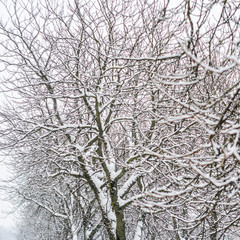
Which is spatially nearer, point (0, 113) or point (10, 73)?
point (0, 113)

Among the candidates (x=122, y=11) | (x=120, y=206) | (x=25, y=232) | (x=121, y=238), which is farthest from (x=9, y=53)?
(x=25, y=232)

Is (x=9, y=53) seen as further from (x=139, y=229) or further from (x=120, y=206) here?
(x=139, y=229)

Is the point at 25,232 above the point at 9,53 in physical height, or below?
below

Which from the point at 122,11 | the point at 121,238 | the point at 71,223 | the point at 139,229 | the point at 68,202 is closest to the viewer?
the point at 121,238

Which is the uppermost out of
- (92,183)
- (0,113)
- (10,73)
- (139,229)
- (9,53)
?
(9,53)

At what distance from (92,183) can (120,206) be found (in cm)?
94

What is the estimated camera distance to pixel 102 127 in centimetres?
495

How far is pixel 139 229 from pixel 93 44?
524 centimetres

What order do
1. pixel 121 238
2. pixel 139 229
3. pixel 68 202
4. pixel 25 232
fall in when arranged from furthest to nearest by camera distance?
pixel 25 232 → pixel 68 202 → pixel 139 229 → pixel 121 238

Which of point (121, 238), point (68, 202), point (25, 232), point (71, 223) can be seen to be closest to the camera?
point (121, 238)

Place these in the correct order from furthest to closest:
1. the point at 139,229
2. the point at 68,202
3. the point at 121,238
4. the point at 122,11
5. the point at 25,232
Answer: the point at 25,232 < the point at 68,202 < the point at 139,229 < the point at 122,11 < the point at 121,238

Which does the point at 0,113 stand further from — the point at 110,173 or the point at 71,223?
the point at 71,223

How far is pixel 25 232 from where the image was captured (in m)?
16.2

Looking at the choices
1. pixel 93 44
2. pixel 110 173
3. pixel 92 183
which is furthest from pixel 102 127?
pixel 93 44
